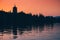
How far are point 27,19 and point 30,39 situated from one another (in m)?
144

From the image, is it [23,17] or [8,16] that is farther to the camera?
[23,17]

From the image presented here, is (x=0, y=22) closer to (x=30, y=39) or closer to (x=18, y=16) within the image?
(x=18, y=16)

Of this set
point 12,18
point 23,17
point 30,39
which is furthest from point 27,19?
point 30,39

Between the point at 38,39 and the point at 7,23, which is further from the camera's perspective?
the point at 7,23

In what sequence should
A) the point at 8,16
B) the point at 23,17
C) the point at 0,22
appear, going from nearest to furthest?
1. the point at 0,22
2. the point at 8,16
3. the point at 23,17

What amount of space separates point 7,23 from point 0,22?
9404 millimetres

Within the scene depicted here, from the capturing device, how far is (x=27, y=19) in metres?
199

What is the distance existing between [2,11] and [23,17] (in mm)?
17090

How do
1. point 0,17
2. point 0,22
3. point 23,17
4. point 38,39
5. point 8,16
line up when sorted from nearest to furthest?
point 38,39 → point 0,22 → point 0,17 → point 8,16 → point 23,17

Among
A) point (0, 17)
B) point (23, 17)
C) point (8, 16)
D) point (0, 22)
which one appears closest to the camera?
point (0, 22)

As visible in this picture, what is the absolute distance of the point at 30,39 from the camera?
5516 centimetres

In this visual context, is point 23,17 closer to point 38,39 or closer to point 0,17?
point 0,17

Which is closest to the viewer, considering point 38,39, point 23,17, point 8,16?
point 38,39

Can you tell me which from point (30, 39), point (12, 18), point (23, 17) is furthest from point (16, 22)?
point (30, 39)
